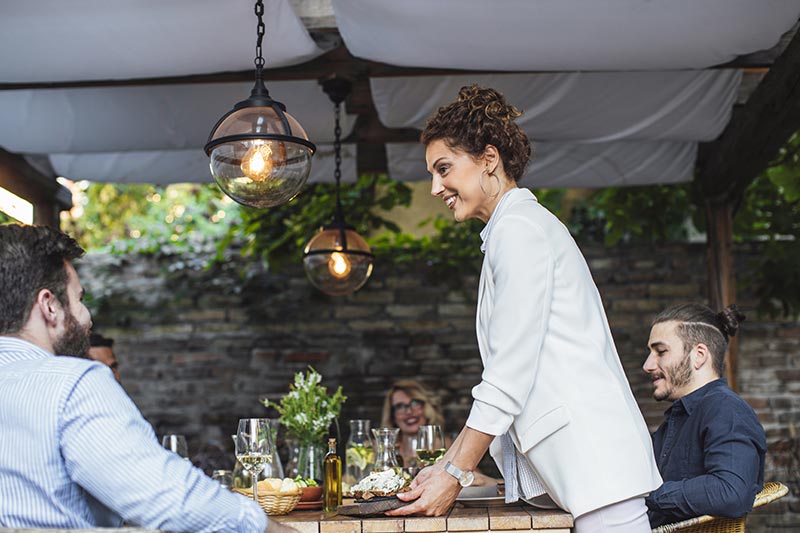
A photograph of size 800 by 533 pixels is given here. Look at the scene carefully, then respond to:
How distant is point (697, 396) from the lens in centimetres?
262

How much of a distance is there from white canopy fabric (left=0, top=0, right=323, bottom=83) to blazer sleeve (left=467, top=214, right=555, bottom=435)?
147cm

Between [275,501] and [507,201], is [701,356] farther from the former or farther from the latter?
[275,501]

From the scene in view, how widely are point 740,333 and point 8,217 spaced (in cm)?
442

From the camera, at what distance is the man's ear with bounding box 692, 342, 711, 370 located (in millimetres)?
2699

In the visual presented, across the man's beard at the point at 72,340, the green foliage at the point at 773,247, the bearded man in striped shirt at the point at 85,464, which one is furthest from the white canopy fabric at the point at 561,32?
the green foliage at the point at 773,247

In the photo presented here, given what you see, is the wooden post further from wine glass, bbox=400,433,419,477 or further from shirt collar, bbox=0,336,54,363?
shirt collar, bbox=0,336,54,363

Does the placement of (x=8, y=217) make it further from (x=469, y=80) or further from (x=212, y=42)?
(x=469, y=80)

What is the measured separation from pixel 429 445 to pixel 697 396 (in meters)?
0.90

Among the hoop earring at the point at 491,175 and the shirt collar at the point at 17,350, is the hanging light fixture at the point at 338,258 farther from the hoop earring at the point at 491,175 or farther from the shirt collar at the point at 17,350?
the shirt collar at the point at 17,350

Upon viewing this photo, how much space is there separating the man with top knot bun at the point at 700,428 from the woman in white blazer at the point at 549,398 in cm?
55

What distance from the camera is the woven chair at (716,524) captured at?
2252 mm

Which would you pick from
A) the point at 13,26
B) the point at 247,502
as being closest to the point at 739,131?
the point at 13,26

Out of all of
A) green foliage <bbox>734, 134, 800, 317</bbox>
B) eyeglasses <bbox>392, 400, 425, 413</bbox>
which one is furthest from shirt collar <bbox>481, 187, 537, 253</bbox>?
green foliage <bbox>734, 134, 800, 317</bbox>

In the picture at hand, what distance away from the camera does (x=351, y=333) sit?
5879 millimetres
